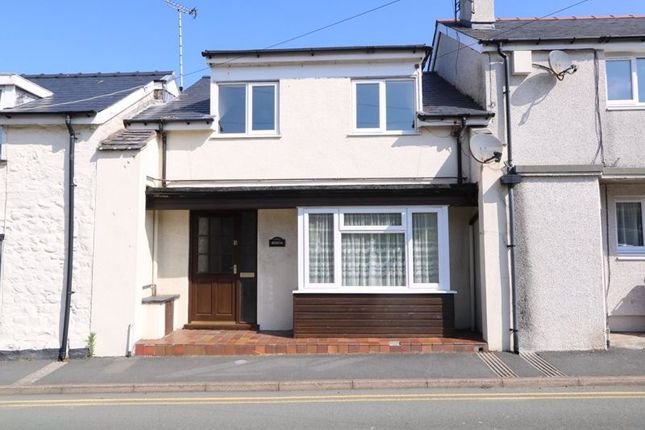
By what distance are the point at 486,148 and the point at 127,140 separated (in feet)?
22.1

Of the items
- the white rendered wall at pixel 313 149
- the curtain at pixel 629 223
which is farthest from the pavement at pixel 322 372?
the white rendered wall at pixel 313 149

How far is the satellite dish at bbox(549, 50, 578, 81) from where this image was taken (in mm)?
9500

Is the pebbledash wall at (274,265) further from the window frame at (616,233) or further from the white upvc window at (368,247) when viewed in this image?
the window frame at (616,233)

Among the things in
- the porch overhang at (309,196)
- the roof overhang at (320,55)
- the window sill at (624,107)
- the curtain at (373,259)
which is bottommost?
the curtain at (373,259)

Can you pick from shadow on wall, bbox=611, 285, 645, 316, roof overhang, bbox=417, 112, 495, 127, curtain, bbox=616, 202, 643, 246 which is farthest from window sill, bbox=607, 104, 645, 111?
shadow on wall, bbox=611, 285, 645, 316

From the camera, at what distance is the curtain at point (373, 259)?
31.9 ft

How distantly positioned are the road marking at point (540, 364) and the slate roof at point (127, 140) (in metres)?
7.79

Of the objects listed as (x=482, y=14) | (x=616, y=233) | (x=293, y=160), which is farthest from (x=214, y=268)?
(x=482, y=14)

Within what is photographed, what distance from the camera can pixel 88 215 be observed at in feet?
30.0

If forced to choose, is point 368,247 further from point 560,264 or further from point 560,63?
point 560,63

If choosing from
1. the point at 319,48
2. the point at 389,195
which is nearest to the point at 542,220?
the point at 389,195

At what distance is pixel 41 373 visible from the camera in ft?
26.0

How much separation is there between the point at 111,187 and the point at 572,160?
8.79 metres

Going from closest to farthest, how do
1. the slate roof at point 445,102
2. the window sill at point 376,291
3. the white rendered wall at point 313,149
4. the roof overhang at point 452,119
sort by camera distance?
the window sill at point 376,291, the roof overhang at point 452,119, the slate roof at point 445,102, the white rendered wall at point 313,149
